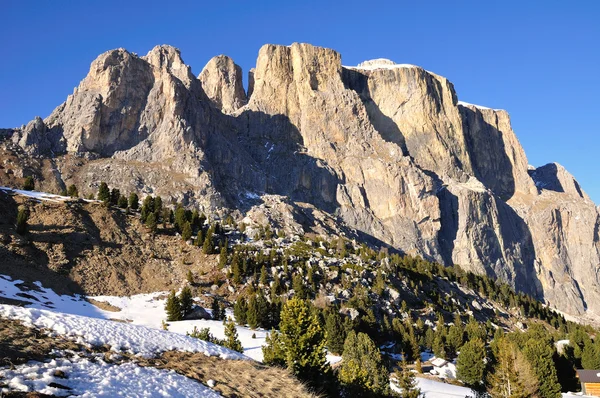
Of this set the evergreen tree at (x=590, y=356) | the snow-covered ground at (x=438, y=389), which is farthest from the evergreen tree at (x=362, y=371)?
the evergreen tree at (x=590, y=356)

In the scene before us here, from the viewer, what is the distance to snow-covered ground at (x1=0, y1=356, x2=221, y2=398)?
11719mm

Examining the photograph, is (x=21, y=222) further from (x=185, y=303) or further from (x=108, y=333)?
(x=108, y=333)

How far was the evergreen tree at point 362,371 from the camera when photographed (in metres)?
27.2

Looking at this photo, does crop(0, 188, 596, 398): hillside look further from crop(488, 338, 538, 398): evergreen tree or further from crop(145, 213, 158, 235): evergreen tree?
crop(488, 338, 538, 398): evergreen tree

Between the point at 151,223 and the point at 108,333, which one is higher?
the point at 151,223

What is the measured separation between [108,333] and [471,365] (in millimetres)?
42391

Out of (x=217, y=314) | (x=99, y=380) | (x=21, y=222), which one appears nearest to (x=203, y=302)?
(x=217, y=314)

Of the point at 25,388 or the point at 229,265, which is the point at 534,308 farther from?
the point at 25,388

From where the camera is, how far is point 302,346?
25.2 meters

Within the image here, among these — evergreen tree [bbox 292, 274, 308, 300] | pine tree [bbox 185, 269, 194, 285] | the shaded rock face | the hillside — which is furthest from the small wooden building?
the shaded rock face

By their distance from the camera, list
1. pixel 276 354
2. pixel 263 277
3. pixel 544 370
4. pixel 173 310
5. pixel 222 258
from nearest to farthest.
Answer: pixel 276 354
pixel 544 370
pixel 173 310
pixel 222 258
pixel 263 277

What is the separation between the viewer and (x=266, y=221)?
13038 centimetres

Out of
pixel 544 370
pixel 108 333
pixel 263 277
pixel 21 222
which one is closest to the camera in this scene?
pixel 108 333

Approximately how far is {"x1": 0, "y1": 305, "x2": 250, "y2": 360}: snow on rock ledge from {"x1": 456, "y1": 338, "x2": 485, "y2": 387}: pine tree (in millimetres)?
37332
